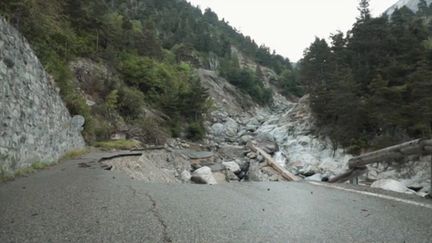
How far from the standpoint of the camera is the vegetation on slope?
13.2 metres

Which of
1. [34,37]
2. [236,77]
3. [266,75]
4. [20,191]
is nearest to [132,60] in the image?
[34,37]

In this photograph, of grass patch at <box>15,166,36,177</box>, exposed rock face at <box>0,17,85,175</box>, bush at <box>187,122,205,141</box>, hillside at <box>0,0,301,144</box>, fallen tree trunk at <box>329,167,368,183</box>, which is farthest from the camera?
bush at <box>187,122,205,141</box>

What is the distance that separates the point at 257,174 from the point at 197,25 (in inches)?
2614

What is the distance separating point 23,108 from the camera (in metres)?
5.78

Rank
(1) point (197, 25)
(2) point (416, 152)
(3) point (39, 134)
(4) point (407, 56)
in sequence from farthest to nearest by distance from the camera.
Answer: (1) point (197, 25), (4) point (407, 56), (3) point (39, 134), (2) point (416, 152)

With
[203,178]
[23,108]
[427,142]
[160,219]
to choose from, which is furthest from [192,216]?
[203,178]

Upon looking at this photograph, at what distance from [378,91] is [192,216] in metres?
14.9

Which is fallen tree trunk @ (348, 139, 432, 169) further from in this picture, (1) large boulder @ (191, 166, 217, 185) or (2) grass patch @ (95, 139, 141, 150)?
(2) grass patch @ (95, 139, 141, 150)

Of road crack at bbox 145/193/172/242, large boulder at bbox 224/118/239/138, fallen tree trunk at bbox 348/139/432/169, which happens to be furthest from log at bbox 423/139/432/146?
large boulder at bbox 224/118/239/138

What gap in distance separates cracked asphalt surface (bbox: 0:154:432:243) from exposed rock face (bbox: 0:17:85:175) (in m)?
1.05

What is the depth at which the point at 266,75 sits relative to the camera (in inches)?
3044

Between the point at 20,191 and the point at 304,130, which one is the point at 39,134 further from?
the point at 304,130

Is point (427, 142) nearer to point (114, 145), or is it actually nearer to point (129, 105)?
point (114, 145)

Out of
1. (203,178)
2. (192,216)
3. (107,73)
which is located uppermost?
(107,73)
